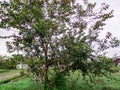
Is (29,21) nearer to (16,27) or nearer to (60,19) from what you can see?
(16,27)

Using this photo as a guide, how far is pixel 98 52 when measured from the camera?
12406 mm

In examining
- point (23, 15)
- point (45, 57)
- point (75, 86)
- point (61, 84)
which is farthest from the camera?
point (75, 86)

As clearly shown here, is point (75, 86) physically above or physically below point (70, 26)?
below

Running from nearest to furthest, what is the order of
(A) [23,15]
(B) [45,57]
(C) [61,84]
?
1. (A) [23,15]
2. (B) [45,57]
3. (C) [61,84]

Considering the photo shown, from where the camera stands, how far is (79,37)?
40.8 feet

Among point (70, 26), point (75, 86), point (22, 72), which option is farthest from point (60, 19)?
point (75, 86)

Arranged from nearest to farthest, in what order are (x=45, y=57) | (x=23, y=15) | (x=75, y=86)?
(x=23, y=15), (x=45, y=57), (x=75, y=86)

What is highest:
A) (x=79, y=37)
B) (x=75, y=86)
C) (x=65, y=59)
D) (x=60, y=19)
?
(x=60, y=19)

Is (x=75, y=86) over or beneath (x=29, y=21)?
beneath

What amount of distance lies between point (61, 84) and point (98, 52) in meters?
2.41

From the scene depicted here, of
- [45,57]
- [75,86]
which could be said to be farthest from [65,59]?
[75,86]

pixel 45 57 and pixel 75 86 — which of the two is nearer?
pixel 45 57

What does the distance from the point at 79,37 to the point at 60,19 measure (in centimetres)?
118

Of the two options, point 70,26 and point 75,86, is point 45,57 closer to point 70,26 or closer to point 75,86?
point 70,26
